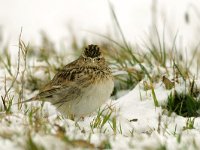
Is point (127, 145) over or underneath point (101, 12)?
underneath

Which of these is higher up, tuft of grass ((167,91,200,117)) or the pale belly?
the pale belly

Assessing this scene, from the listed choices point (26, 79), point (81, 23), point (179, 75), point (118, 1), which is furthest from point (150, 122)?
point (118, 1)

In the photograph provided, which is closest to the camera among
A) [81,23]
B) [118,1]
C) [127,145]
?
[127,145]

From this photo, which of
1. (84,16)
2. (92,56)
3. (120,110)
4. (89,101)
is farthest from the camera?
(84,16)

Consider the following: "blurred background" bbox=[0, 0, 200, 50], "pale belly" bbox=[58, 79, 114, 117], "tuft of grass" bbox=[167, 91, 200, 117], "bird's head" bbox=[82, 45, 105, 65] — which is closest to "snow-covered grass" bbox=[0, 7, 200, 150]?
"tuft of grass" bbox=[167, 91, 200, 117]

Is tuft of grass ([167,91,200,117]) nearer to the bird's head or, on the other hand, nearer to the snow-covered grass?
the snow-covered grass

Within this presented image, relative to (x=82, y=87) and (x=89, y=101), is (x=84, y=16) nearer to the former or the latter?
(x=82, y=87)

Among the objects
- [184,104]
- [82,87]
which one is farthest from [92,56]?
[184,104]

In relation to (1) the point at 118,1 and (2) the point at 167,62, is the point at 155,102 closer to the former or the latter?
(2) the point at 167,62
